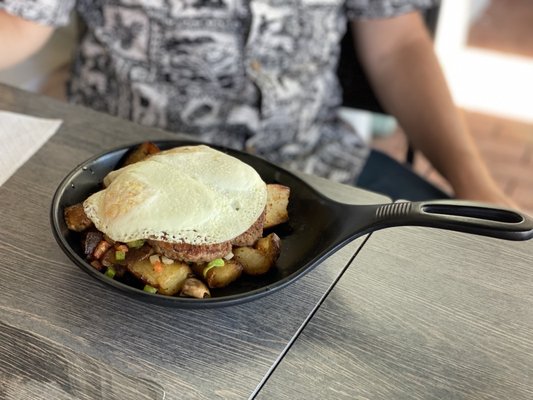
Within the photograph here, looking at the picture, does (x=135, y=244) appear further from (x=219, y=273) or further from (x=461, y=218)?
(x=461, y=218)

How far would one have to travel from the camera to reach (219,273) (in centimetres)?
60

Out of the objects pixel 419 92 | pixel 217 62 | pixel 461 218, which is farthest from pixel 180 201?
pixel 419 92

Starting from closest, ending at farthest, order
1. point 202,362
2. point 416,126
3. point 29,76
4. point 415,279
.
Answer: point 202,362, point 415,279, point 416,126, point 29,76

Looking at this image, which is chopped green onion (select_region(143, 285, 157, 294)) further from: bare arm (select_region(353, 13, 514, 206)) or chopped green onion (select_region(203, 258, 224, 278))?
bare arm (select_region(353, 13, 514, 206))

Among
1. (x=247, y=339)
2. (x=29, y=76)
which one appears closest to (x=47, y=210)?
(x=247, y=339)

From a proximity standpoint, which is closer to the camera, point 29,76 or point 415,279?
point 415,279

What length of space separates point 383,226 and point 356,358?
12 cm

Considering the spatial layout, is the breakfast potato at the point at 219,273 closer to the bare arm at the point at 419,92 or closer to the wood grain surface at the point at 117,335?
the wood grain surface at the point at 117,335

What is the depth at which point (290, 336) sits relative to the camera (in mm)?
610

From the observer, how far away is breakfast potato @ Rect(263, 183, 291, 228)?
0.68m

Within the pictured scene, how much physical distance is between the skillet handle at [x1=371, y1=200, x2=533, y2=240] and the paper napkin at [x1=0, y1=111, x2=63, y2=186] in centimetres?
43

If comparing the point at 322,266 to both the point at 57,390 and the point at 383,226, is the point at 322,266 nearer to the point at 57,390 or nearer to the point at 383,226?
the point at 383,226

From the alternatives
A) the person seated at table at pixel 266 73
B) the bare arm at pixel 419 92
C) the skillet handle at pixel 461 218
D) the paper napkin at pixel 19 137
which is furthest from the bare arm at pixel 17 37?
the skillet handle at pixel 461 218

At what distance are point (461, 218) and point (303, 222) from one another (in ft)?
0.55
